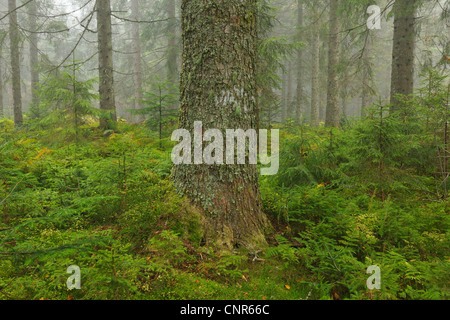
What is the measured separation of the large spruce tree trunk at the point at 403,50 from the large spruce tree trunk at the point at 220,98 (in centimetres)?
582

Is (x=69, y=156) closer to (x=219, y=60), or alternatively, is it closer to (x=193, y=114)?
(x=193, y=114)

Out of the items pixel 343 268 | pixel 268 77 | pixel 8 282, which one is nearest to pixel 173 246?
pixel 8 282

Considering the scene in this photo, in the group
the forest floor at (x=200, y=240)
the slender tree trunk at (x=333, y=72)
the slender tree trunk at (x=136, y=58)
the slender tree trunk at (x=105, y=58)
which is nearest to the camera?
the forest floor at (x=200, y=240)

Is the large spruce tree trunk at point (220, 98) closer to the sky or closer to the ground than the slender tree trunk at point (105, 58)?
closer to the ground

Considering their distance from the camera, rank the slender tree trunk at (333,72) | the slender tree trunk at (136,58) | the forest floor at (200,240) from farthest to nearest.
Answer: the slender tree trunk at (136,58)
the slender tree trunk at (333,72)
the forest floor at (200,240)

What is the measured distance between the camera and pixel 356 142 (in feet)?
14.0

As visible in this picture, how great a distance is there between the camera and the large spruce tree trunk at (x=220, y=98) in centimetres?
294

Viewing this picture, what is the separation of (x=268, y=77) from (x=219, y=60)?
6.74 m

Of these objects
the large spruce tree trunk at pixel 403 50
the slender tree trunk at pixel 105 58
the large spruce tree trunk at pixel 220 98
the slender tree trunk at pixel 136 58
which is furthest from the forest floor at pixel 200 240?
the slender tree trunk at pixel 136 58

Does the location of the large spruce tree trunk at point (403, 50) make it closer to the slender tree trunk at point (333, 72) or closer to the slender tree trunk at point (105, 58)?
the slender tree trunk at point (333, 72)

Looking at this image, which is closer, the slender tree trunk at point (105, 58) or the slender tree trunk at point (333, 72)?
the slender tree trunk at point (105, 58)

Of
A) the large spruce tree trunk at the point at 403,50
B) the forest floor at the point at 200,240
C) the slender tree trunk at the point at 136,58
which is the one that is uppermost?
the slender tree trunk at the point at 136,58

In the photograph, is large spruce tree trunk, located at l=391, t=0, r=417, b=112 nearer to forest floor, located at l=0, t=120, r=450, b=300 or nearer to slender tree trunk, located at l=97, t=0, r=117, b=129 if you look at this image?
forest floor, located at l=0, t=120, r=450, b=300

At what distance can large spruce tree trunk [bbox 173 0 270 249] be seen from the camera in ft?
9.66
